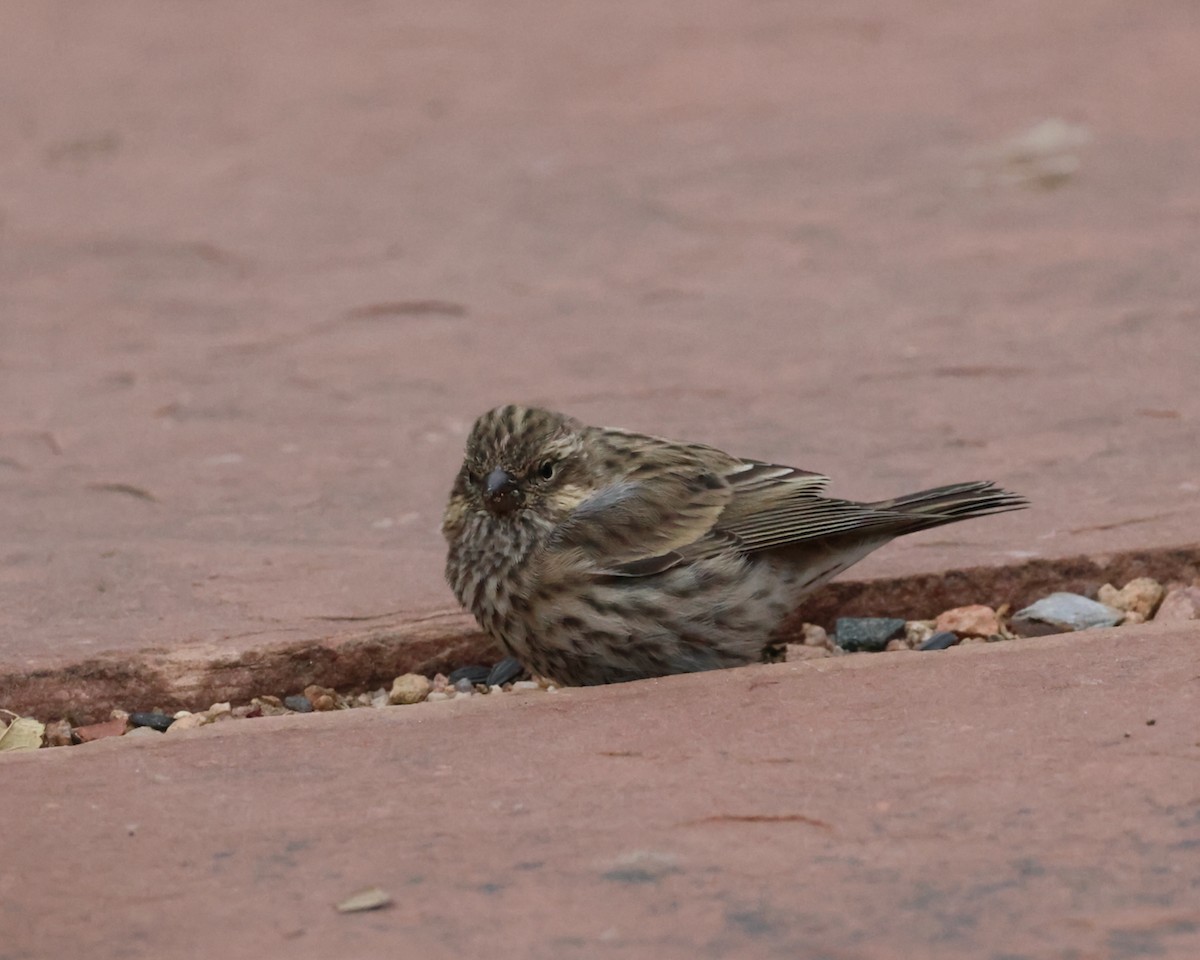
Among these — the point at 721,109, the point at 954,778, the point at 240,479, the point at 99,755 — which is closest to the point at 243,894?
the point at 99,755

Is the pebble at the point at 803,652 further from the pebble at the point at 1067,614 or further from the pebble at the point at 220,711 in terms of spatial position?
the pebble at the point at 220,711

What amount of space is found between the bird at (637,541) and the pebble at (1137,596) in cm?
32

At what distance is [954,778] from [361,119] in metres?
6.90

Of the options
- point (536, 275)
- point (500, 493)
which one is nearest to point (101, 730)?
point (500, 493)

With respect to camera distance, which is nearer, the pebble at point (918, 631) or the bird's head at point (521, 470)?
the bird's head at point (521, 470)

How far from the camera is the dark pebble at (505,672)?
16.1 ft

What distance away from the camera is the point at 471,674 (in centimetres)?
492

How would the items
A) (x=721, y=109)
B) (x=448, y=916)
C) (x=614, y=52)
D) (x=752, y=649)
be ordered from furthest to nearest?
(x=614, y=52), (x=721, y=109), (x=752, y=649), (x=448, y=916)

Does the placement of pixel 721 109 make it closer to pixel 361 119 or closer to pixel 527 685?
pixel 361 119

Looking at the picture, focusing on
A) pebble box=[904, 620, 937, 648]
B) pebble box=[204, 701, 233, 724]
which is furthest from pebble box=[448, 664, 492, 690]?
pebble box=[904, 620, 937, 648]

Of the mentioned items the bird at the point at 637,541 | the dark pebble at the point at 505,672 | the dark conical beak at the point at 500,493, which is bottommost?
the dark pebble at the point at 505,672

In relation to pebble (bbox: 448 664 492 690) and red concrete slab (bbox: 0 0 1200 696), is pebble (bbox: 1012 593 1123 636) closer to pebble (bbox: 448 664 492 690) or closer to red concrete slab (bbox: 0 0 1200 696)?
red concrete slab (bbox: 0 0 1200 696)

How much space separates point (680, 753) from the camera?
12.2 feet

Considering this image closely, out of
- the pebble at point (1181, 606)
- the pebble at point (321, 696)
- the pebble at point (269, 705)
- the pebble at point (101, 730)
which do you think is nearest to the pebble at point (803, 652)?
the pebble at point (321, 696)
